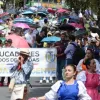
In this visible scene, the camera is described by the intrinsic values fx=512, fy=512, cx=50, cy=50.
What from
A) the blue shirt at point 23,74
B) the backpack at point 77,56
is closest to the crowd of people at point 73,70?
the backpack at point 77,56

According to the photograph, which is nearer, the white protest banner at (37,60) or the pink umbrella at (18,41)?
the pink umbrella at (18,41)

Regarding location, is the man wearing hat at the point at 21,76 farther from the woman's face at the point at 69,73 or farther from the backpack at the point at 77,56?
the backpack at the point at 77,56

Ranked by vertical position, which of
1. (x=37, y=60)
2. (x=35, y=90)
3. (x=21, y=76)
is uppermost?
(x=37, y=60)

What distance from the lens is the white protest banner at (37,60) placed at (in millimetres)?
15047

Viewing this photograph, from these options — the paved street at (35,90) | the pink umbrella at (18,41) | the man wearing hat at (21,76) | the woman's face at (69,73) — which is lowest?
the paved street at (35,90)

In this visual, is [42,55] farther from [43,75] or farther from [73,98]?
[73,98]

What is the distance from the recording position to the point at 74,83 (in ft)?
24.2

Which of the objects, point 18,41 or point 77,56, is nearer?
point 77,56

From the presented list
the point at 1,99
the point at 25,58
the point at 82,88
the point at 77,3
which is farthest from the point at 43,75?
the point at 77,3

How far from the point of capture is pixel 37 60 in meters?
15.3

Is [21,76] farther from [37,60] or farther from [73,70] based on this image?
[37,60]

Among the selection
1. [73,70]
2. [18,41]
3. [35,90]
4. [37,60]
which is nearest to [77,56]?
[37,60]

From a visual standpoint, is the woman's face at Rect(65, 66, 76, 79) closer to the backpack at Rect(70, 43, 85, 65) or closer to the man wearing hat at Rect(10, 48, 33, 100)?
the man wearing hat at Rect(10, 48, 33, 100)

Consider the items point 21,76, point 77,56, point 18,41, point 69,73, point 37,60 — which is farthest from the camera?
point 37,60
